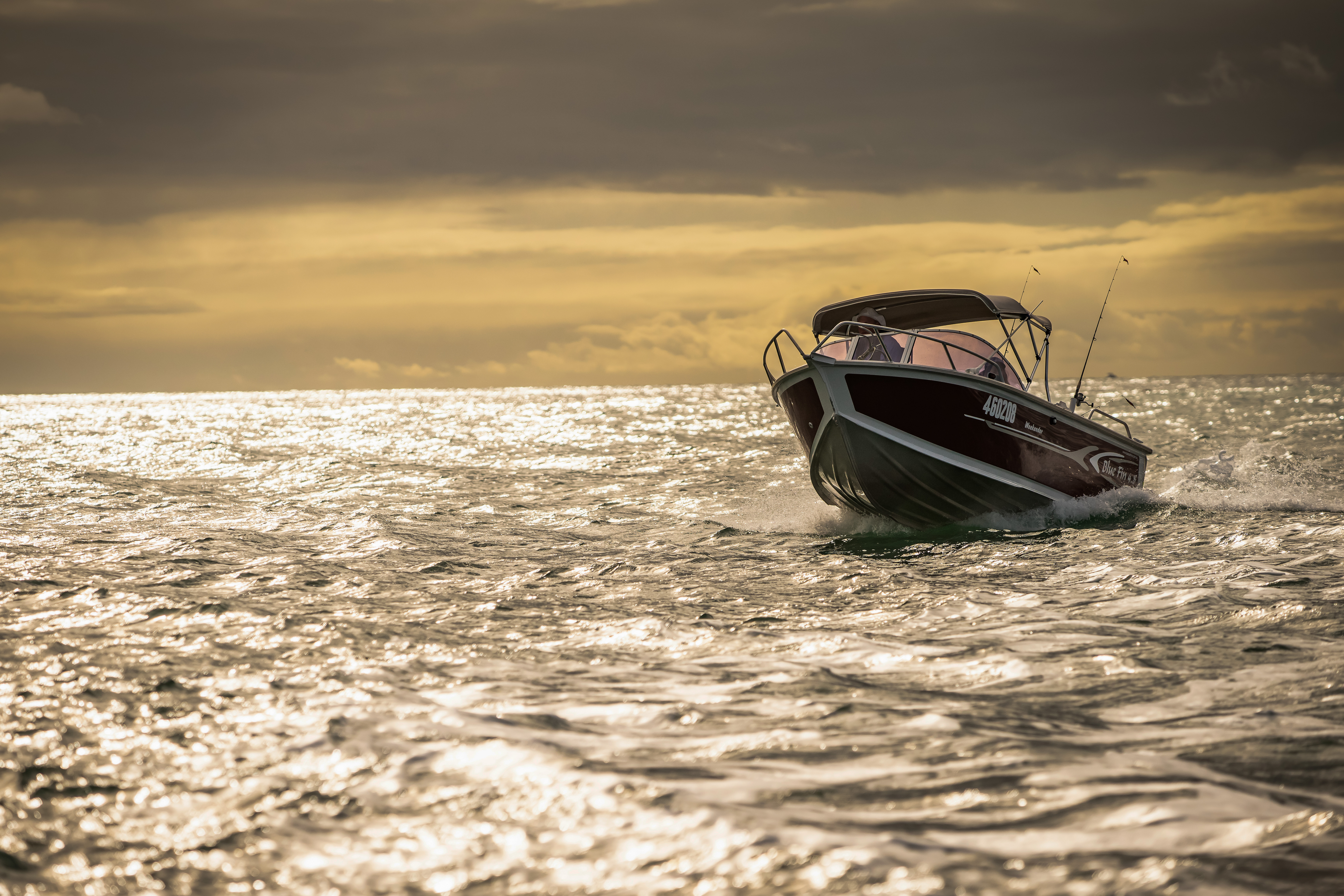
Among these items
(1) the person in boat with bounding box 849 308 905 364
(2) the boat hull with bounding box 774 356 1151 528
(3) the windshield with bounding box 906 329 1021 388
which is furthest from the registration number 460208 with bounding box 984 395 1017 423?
(1) the person in boat with bounding box 849 308 905 364

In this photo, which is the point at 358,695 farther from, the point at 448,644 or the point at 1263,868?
the point at 1263,868

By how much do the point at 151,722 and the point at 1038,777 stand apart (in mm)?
4201

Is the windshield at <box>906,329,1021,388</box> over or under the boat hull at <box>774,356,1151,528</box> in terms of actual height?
over

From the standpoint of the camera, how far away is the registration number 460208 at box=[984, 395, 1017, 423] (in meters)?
12.2

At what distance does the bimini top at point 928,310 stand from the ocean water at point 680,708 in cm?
275

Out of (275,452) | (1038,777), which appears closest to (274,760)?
(1038,777)

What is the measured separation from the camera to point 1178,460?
84.4 ft

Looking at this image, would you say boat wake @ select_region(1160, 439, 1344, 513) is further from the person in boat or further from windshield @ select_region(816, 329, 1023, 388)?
the person in boat

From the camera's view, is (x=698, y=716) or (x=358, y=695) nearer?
(x=698, y=716)

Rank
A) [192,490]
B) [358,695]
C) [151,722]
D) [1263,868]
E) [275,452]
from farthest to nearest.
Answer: [275,452] → [192,490] → [358,695] → [151,722] → [1263,868]

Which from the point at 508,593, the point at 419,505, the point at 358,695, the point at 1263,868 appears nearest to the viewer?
the point at 1263,868

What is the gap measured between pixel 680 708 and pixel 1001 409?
831cm

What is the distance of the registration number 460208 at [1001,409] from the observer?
12156 mm

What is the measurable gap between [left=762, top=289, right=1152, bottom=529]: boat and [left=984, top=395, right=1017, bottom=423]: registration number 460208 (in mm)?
16
